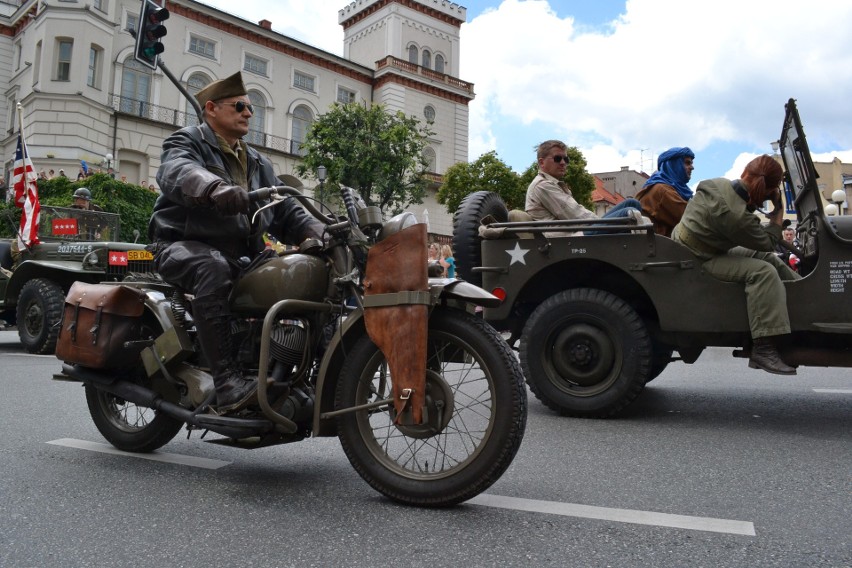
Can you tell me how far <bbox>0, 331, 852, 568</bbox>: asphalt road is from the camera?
231 cm

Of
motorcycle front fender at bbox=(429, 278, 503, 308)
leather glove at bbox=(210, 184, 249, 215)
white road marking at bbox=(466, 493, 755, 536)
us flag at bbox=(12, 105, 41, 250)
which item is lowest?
white road marking at bbox=(466, 493, 755, 536)

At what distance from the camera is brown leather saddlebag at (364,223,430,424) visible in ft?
8.99

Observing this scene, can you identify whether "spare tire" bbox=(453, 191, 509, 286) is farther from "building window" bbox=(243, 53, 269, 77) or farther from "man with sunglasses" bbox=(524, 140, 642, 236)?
"building window" bbox=(243, 53, 269, 77)

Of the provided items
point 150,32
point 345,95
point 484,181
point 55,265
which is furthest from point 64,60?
point 55,265

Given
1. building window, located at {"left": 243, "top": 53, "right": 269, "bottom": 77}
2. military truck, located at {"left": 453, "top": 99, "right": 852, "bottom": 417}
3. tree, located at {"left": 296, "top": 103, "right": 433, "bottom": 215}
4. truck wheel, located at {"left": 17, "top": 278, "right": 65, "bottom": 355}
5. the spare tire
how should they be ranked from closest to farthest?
military truck, located at {"left": 453, "top": 99, "right": 852, "bottom": 417} < the spare tire < truck wheel, located at {"left": 17, "top": 278, "right": 65, "bottom": 355} < tree, located at {"left": 296, "top": 103, "right": 433, "bottom": 215} < building window, located at {"left": 243, "top": 53, "right": 269, "bottom": 77}

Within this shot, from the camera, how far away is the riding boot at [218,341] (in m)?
3.10

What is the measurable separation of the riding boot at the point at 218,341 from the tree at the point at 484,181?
41.4 m

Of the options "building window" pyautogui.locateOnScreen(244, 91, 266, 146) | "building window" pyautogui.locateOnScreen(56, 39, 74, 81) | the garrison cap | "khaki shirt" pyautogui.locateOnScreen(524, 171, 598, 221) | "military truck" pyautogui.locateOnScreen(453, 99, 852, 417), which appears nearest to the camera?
the garrison cap

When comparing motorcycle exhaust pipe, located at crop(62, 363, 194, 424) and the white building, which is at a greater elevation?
the white building

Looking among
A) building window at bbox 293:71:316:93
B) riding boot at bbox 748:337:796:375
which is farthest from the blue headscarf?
building window at bbox 293:71:316:93

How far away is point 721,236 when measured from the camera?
4633 millimetres

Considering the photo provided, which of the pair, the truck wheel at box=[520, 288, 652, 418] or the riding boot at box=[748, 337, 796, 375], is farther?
the truck wheel at box=[520, 288, 652, 418]

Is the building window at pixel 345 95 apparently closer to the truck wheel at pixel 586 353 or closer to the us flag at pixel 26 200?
the us flag at pixel 26 200

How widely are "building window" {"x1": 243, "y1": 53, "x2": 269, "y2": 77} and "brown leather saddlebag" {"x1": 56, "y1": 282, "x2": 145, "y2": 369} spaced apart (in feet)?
143
